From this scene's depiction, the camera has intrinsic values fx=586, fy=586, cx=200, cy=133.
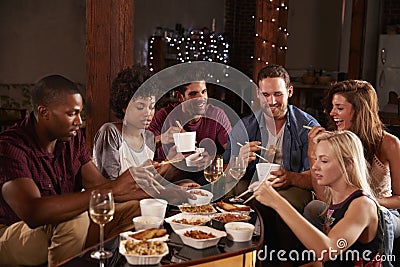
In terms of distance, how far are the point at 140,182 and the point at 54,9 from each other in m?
5.71

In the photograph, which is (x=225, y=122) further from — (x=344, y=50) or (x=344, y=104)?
(x=344, y=50)

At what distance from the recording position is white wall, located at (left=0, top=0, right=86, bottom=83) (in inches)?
301

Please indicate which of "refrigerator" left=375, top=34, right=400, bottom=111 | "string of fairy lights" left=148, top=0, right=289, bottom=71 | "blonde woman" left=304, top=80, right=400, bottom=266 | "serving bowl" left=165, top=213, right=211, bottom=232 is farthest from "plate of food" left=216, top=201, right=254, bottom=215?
"refrigerator" left=375, top=34, right=400, bottom=111

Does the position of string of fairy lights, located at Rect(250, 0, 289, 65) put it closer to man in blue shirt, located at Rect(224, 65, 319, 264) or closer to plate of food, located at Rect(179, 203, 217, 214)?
man in blue shirt, located at Rect(224, 65, 319, 264)

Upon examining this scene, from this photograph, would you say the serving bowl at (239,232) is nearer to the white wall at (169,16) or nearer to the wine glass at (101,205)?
the wine glass at (101,205)

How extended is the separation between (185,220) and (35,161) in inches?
29.9

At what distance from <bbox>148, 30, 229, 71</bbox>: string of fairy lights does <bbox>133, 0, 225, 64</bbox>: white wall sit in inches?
6.1

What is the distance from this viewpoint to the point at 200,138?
12.8ft

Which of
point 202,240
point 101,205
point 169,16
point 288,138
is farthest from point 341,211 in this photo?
point 169,16

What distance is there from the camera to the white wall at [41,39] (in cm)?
765

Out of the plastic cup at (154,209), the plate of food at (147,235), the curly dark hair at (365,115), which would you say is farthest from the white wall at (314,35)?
the plate of food at (147,235)

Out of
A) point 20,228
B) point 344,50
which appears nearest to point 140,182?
point 20,228

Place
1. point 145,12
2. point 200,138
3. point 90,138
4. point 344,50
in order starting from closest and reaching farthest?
1. point 200,138
2. point 90,138
3. point 145,12
4. point 344,50

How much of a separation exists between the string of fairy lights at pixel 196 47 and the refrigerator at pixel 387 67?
240 centimetres
